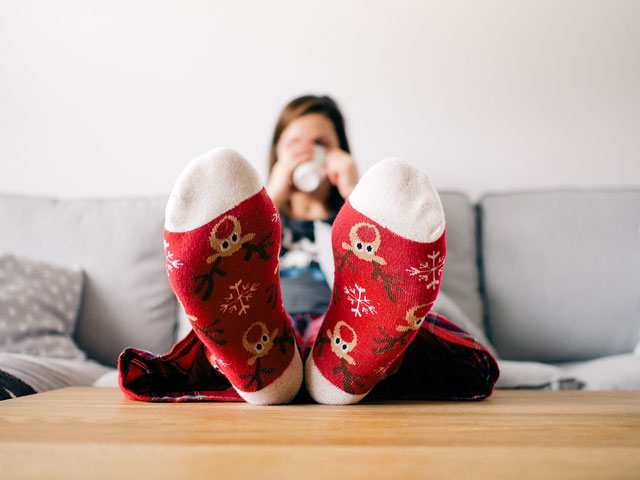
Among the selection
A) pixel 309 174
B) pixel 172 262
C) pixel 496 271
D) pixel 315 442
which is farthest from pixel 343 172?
pixel 315 442

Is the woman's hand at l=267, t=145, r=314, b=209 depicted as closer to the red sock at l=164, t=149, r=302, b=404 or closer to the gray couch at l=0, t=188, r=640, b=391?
the gray couch at l=0, t=188, r=640, b=391

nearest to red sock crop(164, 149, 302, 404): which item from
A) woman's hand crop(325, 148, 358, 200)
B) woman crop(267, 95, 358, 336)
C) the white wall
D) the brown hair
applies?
woman crop(267, 95, 358, 336)

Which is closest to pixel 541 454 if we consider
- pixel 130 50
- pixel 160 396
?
pixel 160 396

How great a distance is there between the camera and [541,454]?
11.9 inches

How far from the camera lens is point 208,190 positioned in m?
0.46

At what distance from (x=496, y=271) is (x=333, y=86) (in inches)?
25.7

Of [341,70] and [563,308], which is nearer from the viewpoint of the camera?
[563,308]

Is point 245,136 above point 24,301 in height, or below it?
above

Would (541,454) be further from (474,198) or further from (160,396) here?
(474,198)

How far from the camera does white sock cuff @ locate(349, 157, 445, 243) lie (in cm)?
46

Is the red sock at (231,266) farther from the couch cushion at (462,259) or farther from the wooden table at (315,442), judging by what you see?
the couch cushion at (462,259)

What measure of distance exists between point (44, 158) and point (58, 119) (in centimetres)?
11

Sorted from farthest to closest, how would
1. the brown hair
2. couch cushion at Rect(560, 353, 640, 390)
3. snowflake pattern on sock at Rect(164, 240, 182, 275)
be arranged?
the brown hair < couch cushion at Rect(560, 353, 640, 390) < snowflake pattern on sock at Rect(164, 240, 182, 275)

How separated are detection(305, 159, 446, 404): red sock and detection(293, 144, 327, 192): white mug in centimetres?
49
